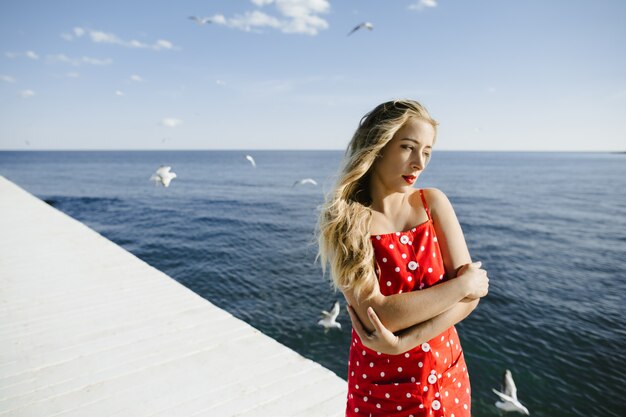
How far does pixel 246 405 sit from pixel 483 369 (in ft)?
25.3

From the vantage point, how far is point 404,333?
1744 mm

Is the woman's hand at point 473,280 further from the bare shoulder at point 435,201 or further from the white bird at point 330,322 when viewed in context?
the white bird at point 330,322

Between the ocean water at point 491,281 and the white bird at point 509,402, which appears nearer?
the white bird at point 509,402

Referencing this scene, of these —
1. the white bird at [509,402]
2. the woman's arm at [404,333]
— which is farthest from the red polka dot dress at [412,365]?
the white bird at [509,402]

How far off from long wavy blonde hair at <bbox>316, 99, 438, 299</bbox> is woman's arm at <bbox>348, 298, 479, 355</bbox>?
17 cm

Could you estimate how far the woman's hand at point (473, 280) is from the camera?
1.80 m

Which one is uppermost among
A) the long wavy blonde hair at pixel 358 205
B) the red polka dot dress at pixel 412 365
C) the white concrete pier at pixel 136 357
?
the long wavy blonde hair at pixel 358 205

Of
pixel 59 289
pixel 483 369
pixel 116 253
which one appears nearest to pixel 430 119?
pixel 59 289

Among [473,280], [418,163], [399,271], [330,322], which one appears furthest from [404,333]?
[330,322]

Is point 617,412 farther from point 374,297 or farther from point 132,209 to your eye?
point 132,209

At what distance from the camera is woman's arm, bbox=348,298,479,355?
1.68 meters

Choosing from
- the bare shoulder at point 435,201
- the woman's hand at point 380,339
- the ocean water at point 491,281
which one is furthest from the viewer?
the ocean water at point 491,281

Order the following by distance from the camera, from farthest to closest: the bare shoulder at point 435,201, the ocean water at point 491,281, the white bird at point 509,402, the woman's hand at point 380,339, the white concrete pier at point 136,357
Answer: the ocean water at point 491,281 < the white bird at point 509,402 < the white concrete pier at point 136,357 < the bare shoulder at point 435,201 < the woman's hand at point 380,339

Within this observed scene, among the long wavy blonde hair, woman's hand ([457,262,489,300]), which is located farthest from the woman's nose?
woman's hand ([457,262,489,300])
